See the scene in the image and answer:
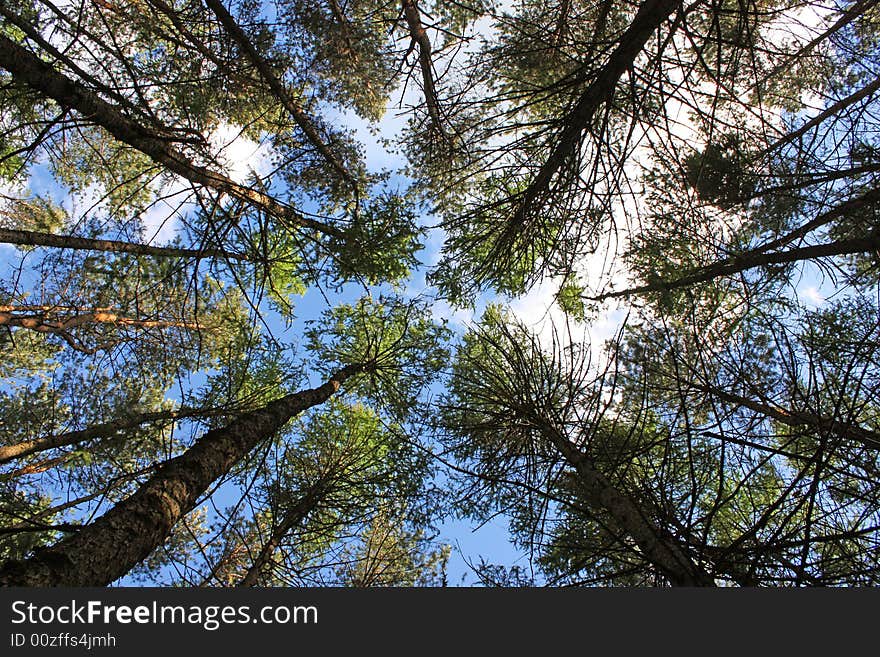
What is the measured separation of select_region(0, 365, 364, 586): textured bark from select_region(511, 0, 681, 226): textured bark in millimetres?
3206

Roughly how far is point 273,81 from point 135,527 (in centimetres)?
487

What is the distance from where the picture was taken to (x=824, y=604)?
172cm

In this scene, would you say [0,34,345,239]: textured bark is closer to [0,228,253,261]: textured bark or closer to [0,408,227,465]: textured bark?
[0,228,253,261]: textured bark

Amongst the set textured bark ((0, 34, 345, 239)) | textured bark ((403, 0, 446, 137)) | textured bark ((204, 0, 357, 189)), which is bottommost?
textured bark ((0, 34, 345, 239))

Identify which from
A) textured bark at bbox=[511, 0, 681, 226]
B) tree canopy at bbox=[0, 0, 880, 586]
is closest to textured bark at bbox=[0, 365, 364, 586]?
tree canopy at bbox=[0, 0, 880, 586]

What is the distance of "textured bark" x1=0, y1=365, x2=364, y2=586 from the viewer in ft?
6.91

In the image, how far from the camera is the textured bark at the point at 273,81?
15.1 feet

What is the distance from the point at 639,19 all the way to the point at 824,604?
304cm

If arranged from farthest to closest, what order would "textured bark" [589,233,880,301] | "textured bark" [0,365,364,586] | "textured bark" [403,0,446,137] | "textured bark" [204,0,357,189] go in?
"textured bark" [403,0,446,137]
"textured bark" [204,0,357,189]
"textured bark" [589,233,880,301]
"textured bark" [0,365,364,586]

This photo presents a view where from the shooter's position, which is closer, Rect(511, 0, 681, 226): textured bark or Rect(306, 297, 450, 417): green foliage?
Rect(511, 0, 681, 226): textured bark

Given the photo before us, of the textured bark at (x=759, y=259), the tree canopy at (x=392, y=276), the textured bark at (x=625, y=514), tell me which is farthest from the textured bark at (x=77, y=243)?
the textured bark at (x=759, y=259)

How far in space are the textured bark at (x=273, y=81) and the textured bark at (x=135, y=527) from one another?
401 centimetres

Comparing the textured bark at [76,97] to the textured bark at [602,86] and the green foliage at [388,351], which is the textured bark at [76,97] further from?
the green foliage at [388,351]

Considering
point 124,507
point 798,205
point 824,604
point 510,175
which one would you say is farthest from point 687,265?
point 124,507
